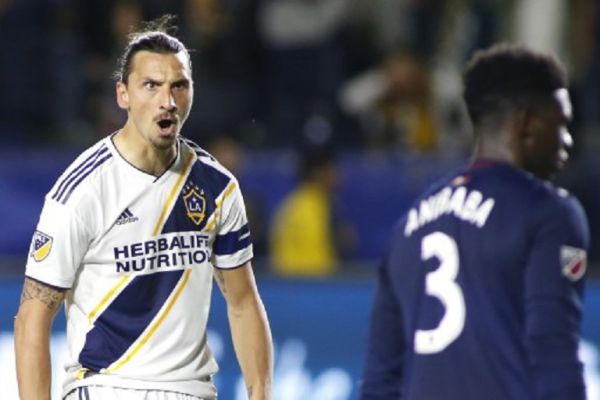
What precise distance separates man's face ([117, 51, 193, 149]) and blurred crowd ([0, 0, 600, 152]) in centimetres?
519

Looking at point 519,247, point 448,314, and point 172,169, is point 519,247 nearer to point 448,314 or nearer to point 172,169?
point 448,314

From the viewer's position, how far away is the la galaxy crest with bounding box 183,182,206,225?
5.09m

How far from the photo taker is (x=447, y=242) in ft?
12.5

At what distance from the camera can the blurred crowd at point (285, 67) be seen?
10.4 m

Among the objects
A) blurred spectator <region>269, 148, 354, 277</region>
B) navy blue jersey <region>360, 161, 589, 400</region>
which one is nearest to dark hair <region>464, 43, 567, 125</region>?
navy blue jersey <region>360, 161, 589, 400</region>

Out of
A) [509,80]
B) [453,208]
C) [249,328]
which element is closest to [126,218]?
[249,328]

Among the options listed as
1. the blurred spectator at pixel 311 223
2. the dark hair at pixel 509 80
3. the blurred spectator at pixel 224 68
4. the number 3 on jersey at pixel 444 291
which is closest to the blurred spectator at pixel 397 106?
the blurred spectator at pixel 224 68

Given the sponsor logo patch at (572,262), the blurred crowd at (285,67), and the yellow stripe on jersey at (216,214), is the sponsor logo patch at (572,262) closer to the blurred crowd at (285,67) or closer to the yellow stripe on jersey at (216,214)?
the yellow stripe on jersey at (216,214)

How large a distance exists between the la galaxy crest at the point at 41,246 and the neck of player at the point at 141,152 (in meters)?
0.36

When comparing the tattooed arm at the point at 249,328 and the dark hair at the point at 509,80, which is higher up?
the dark hair at the point at 509,80

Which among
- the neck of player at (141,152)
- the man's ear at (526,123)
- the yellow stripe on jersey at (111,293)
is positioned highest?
the neck of player at (141,152)

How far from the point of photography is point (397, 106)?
35.0ft

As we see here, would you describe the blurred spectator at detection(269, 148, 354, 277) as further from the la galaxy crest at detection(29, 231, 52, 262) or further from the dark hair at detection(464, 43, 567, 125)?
the dark hair at detection(464, 43, 567, 125)

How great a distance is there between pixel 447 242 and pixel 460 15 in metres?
Result: 7.30
